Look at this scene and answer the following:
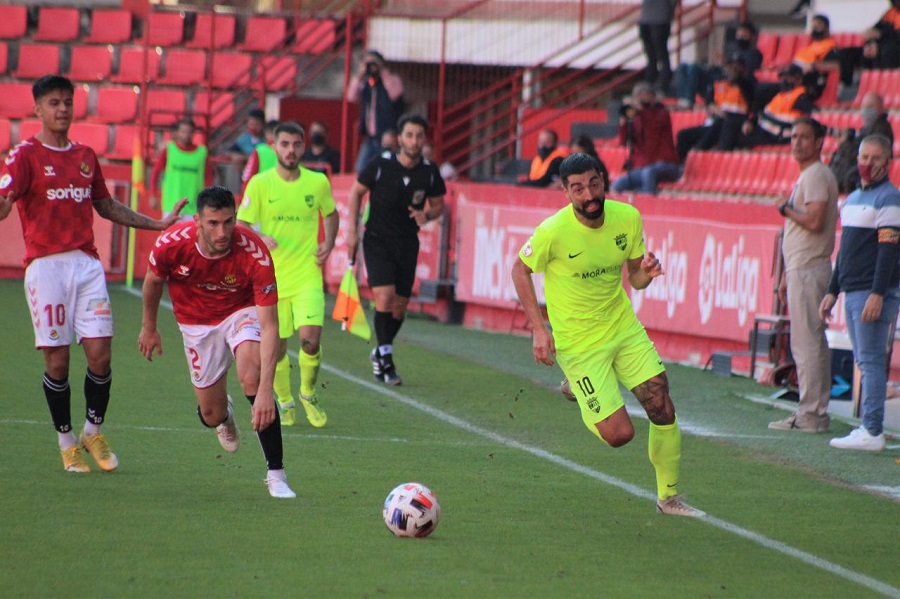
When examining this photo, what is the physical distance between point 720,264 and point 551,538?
791cm

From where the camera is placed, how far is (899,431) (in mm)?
11398

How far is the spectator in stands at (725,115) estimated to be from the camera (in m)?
18.8

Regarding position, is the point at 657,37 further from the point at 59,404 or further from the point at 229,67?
the point at 59,404

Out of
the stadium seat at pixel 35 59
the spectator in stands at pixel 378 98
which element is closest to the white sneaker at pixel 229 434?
the spectator in stands at pixel 378 98

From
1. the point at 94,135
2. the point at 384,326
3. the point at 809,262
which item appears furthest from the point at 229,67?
the point at 809,262

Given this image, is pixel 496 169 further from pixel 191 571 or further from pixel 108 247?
pixel 191 571

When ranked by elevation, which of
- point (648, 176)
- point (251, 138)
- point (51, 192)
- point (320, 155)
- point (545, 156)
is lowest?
point (51, 192)

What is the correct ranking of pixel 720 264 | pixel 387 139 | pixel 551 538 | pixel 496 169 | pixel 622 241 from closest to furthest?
pixel 551 538, pixel 622 241, pixel 720 264, pixel 387 139, pixel 496 169

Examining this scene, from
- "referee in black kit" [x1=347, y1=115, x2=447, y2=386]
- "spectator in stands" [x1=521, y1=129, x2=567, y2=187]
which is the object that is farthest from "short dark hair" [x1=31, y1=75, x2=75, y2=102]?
"spectator in stands" [x1=521, y1=129, x2=567, y2=187]

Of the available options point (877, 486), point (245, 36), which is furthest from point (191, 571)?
point (245, 36)

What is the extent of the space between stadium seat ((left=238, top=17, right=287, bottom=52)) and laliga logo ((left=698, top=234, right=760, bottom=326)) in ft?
50.5

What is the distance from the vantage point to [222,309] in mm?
Answer: 8258

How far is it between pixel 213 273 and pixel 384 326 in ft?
16.8

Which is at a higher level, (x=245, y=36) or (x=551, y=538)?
(x=245, y=36)
